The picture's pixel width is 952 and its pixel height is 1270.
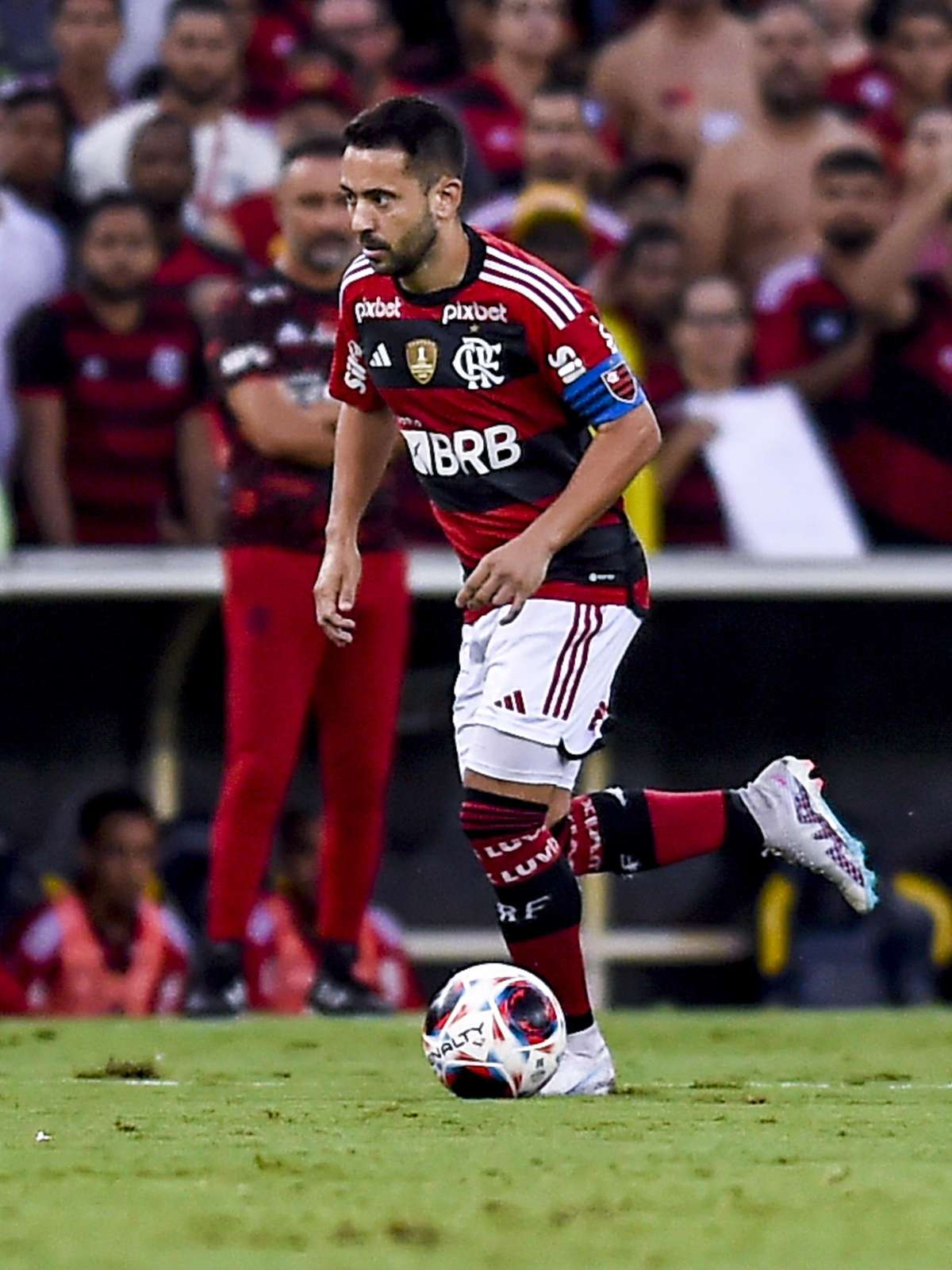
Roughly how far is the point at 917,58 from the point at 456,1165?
27.8ft

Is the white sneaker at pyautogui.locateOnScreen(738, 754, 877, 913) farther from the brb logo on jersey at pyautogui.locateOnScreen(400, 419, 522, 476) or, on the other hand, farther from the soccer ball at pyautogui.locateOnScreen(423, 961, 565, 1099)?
the brb logo on jersey at pyautogui.locateOnScreen(400, 419, 522, 476)

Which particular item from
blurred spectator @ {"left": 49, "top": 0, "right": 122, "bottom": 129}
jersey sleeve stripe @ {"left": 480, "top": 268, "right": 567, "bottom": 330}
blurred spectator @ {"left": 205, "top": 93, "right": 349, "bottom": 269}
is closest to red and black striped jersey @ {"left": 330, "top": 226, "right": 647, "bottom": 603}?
jersey sleeve stripe @ {"left": 480, "top": 268, "right": 567, "bottom": 330}

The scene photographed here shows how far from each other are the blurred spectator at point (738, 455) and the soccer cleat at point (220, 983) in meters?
2.84

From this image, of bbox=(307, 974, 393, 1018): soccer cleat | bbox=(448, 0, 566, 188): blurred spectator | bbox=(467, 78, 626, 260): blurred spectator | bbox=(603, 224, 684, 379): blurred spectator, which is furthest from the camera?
bbox=(448, 0, 566, 188): blurred spectator

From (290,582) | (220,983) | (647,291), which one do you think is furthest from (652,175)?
(220,983)

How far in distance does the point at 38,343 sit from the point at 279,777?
2.34 m

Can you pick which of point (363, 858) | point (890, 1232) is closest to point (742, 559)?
point (363, 858)

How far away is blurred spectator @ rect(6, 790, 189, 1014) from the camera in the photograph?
9.31m

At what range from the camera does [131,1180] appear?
13.7 feet

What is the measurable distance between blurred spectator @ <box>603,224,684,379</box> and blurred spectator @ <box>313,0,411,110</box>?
5.01 feet

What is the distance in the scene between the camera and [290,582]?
7672mm

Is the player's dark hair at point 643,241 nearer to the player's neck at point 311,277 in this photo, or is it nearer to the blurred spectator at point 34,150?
the blurred spectator at point 34,150

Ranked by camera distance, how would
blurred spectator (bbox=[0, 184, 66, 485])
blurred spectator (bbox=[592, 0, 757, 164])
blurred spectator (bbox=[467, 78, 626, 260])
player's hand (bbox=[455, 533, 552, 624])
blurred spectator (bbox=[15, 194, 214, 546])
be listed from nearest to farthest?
1. player's hand (bbox=[455, 533, 552, 624])
2. blurred spectator (bbox=[15, 194, 214, 546])
3. blurred spectator (bbox=[0, 184, 66, 485])
4. blurred spectator (bbox=[467, 78, 626, 260])
5. blurred spectator (bbox=[592, 0, 757, 164])

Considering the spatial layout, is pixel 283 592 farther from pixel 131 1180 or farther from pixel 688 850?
pixel 131 1180
